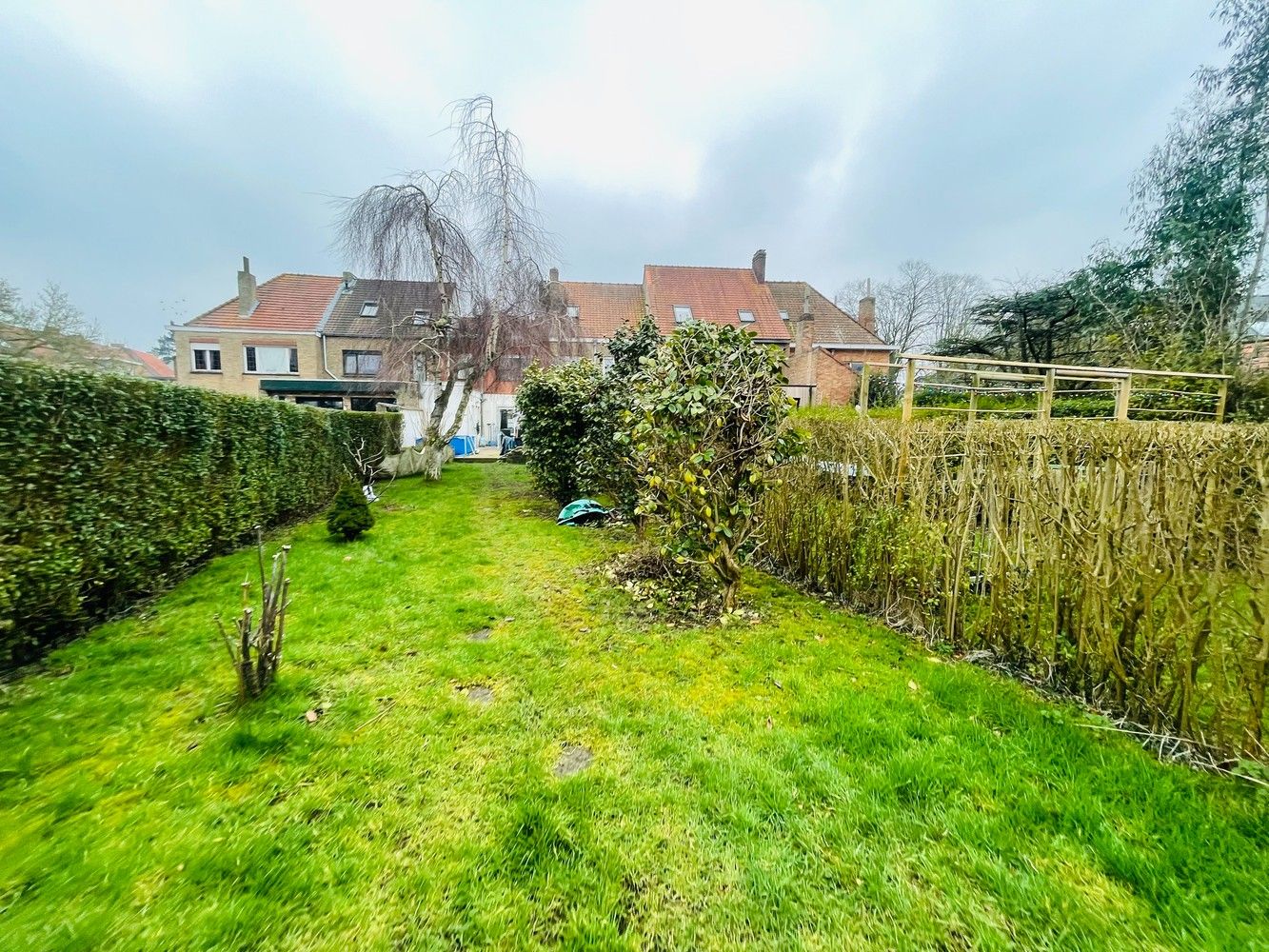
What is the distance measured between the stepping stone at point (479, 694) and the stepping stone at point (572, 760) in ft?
2.20

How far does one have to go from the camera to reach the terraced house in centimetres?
2103

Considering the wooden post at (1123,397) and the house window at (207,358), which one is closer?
the wooden post at (1123,397)

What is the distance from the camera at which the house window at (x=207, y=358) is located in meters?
22.2

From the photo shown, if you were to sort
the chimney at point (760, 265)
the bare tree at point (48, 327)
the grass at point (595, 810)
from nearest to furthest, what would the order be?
the grass at point (595, 810) < the bare tree at point (48, 327) < the chimney at point (760, 265)

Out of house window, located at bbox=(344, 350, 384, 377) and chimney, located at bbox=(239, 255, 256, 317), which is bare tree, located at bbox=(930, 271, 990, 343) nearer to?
house window, located at bbox=(344, 350, 384, 377)

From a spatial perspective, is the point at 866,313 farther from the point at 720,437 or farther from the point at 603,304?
the point at 720,437

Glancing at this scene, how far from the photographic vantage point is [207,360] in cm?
2233

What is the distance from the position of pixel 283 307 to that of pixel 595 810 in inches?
1130

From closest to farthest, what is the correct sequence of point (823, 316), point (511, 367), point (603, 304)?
point (511, 367)
point (823, 316)
point (603, 304)

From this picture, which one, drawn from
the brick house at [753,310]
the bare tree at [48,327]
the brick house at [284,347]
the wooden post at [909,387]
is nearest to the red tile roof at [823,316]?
the brick house at [753,310]

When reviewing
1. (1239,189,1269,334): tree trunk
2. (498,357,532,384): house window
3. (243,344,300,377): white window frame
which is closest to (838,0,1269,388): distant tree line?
(1239,189,1269,334): tree trunk

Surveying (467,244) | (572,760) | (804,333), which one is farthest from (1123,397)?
(804,333)

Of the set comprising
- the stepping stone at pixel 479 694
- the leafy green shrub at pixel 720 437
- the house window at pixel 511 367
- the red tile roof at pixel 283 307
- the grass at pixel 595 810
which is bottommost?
the stepping stone at pixel 479 694

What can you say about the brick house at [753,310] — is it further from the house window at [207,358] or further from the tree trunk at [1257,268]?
the house window at [207,358]
